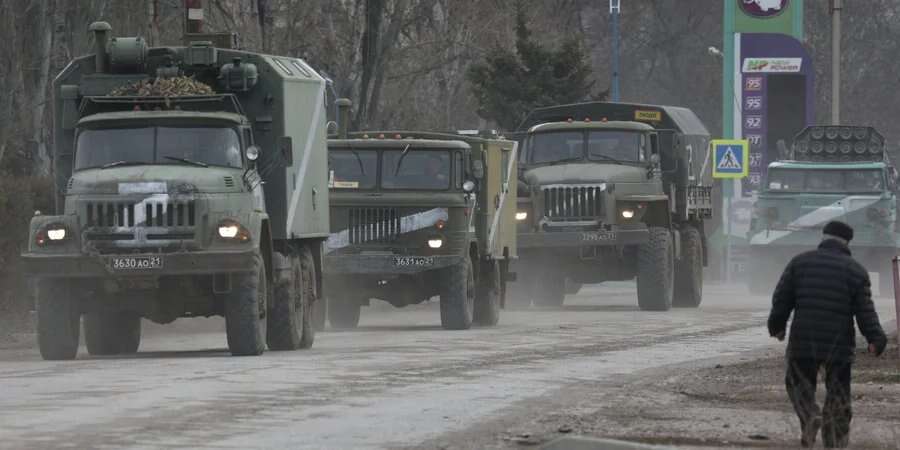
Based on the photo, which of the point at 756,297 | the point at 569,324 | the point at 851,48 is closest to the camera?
the point at 569,324

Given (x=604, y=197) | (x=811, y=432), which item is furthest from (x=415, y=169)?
(x=811, y=432)

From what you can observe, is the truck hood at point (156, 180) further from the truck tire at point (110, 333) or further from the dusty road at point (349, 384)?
the truck tire at point (110, 333)

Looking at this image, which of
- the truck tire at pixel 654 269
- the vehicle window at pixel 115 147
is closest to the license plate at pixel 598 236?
the truck tire at pixel 654 269

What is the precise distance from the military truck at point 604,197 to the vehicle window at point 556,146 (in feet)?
0.05

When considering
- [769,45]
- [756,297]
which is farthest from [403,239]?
[769,45]

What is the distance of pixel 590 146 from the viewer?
1369 inches

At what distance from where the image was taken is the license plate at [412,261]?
91.3 ft

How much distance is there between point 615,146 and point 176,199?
576 inches

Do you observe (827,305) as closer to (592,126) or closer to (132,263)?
(132,263)

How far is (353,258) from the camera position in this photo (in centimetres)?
2798

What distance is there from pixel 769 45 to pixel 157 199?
137 feet

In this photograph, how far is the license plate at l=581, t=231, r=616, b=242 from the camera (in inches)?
1339

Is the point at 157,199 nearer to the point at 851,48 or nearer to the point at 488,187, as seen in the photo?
the point at 488,187

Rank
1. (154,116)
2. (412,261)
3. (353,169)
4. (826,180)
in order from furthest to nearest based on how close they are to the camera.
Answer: (826,180)
(353,169)
(412,261)
(154,116)
